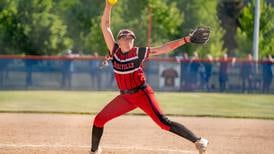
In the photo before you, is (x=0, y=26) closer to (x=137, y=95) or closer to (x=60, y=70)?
(x=60, y=70)

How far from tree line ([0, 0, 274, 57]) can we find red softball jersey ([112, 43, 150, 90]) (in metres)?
25.6

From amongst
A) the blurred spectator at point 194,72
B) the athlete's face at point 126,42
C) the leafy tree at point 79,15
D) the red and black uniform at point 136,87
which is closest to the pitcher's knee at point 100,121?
the red and black uniform at point 136,87

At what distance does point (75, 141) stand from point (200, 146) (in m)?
2.88

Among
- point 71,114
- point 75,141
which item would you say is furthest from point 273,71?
point 75,141

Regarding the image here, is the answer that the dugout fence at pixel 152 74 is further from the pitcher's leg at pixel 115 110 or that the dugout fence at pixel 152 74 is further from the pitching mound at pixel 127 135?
the pitcher's leg at pixel 115 110

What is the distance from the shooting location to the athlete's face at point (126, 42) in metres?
7.93

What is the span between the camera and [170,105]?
19.0 meters

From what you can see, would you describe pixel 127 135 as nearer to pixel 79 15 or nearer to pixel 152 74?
pixel 152 74

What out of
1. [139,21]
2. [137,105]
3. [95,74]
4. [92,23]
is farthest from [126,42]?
[92,23]

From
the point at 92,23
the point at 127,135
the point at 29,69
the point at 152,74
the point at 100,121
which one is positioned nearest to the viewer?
the point at 100,121

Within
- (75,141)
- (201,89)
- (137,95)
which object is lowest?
(201,89)

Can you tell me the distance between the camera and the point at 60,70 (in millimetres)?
26094

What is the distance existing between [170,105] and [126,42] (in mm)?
11137

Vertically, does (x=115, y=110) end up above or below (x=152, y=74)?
above
